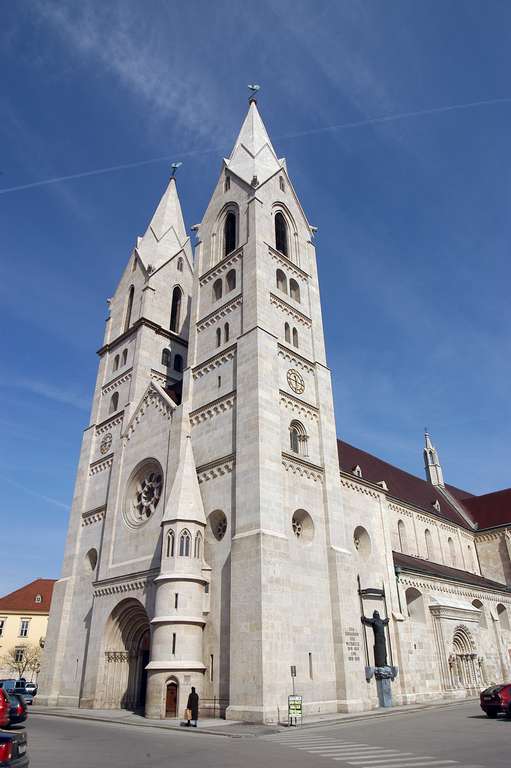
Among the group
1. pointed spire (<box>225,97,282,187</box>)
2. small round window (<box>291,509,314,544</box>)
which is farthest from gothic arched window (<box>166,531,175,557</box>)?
pointed spire (<box>225,97,282,187</box>)

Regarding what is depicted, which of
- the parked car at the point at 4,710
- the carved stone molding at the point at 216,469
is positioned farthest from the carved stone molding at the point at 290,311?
the parked car at the point at 4,710

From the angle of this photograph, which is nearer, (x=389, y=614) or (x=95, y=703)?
(x=95, y=703)

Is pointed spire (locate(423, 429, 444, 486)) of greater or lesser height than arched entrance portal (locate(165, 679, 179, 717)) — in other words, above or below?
above

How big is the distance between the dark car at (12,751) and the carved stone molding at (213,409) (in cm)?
1809

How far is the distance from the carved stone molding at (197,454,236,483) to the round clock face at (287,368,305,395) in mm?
5368

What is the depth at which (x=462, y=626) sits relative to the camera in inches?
1194

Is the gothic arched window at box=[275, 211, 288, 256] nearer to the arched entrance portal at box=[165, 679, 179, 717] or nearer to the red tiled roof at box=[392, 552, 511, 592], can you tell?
the red tiled roof at box=[392, 552, 511, 592]

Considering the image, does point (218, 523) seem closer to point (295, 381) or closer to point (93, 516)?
point (295, 381)

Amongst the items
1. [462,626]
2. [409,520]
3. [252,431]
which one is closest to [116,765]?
[252,431]

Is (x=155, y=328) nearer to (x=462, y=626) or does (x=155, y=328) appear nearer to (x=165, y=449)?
(x=165, y=449)

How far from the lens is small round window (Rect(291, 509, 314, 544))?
23359 millimetres

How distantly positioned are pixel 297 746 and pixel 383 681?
13546 mm

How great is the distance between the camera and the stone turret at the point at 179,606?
1977cm

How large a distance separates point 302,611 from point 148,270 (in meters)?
26.1
